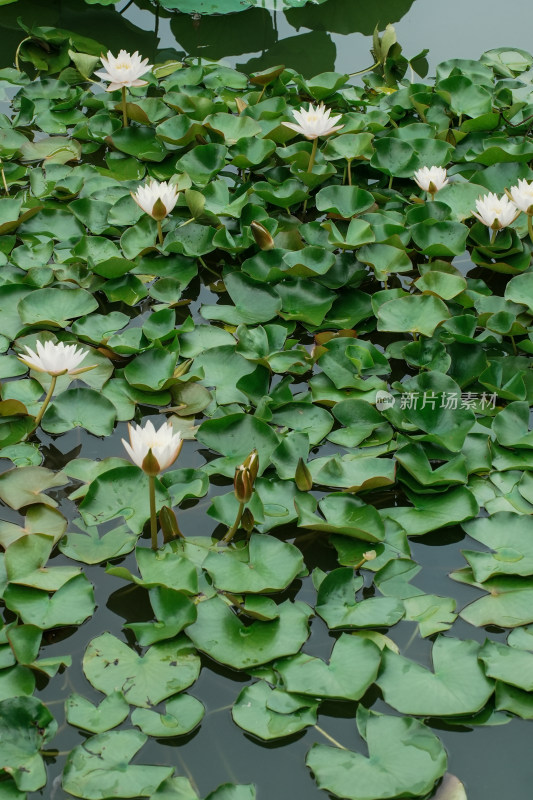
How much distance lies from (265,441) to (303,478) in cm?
19

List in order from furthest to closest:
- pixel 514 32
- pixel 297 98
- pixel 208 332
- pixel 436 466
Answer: pixel 514 32 → pixel 297 98 → pixel 208 332 → pixel 436 466

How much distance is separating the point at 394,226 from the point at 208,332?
826mm

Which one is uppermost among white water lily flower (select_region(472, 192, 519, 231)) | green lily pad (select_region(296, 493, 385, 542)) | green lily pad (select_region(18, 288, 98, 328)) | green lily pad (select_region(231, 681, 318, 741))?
white water lily flower (select_region(472, 192, 519, 231))

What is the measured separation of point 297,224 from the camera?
10.1ft

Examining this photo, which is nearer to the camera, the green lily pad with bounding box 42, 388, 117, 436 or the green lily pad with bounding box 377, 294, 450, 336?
the green lily pad with bounding box 42, 388, 117, 436

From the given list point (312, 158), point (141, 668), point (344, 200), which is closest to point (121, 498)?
point (141, 668)

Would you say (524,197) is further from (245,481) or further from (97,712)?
(97,712)

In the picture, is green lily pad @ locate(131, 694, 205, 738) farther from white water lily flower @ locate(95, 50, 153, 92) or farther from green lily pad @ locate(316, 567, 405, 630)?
white water lily flower @ locate(95, 50, 153, 92)

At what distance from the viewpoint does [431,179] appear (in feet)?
9.79

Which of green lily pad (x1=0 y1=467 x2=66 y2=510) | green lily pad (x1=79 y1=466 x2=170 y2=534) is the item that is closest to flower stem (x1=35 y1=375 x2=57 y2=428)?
green lily pad (x1=0 y1=467 x2=66 y2=510)

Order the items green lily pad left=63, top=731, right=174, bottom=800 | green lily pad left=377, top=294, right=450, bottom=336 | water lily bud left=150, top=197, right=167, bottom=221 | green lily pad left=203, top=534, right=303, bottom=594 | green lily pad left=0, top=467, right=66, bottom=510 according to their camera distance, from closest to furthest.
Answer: green lily pad left=63, top=731, right=174, bottom=800
green lily pad left=203, top=534, right=303, bottom=594
green lily pad left=0, top=467, right=66, bottom=510
green lily pad left=377, top=294, right=450, bottom=336
water lily bud left=150, top=197, right=167, bottom=221

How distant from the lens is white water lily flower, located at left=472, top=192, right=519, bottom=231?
2.78 meters

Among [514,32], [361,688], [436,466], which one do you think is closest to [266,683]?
[361,688]

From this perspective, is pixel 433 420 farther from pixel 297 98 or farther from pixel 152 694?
pixel 297 98
